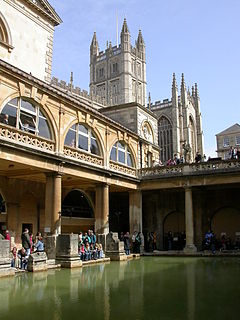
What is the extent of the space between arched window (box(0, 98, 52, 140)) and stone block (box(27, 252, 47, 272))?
5.88 metres

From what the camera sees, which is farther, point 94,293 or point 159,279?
point 159,279

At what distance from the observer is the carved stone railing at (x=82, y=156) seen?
20314mm

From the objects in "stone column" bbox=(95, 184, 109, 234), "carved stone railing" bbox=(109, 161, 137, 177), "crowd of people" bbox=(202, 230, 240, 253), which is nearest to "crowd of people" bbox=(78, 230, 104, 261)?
"stone column" bbox=(95, 184, 109, 234)

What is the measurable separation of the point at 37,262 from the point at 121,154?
12903mm

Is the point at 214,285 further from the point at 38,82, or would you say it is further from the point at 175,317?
the point at 38,82

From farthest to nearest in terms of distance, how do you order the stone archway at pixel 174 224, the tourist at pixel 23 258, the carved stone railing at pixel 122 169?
the stone archway at pixel 174 224 < the carved stone railing at pixel 122 169 < the tourist at pixel 23 258

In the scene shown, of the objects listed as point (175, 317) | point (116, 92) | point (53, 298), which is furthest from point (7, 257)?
point (116, 92)

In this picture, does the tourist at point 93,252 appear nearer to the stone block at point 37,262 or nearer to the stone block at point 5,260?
the stone block at point 37,262

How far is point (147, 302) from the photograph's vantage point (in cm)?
851

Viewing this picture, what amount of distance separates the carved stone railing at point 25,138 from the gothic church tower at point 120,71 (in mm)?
78403

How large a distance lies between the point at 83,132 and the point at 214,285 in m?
13.5

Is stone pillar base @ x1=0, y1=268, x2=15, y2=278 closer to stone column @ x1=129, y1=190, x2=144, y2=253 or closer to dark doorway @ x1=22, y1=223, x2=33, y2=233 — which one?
dark doorway @ x1=22, y1=223, x2=33, y2=233

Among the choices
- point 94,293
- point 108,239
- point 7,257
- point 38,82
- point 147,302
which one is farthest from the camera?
point 108,239

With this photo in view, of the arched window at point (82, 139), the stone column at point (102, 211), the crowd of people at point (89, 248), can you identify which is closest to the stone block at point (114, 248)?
the crowd of people at point (89, 248)
